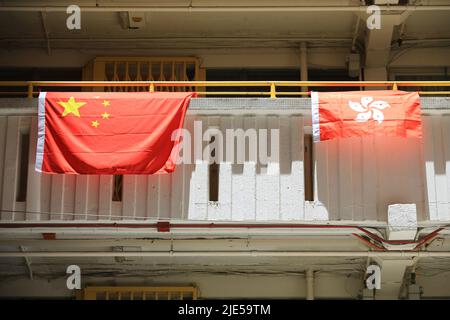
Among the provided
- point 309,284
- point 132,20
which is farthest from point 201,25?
point 309,284

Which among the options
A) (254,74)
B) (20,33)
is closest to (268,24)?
(254,74)

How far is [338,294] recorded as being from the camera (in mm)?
15836

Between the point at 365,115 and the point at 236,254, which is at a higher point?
the point at 365,115

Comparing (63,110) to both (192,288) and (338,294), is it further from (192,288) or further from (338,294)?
(338,294)

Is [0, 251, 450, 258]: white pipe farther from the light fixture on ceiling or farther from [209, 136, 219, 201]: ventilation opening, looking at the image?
the light fixture on ceiling

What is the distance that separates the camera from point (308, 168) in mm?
13656

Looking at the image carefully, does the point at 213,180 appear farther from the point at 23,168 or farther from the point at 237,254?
the point at 23,168

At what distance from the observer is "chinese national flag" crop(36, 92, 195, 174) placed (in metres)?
13.0

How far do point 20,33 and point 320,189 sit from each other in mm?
8408

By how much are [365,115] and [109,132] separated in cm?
415

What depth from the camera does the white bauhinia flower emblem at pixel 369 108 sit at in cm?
1312

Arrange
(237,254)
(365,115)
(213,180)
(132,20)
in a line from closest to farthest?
1. (365,115)
2. (213,180)
3. (237,254)
4. (132,20)

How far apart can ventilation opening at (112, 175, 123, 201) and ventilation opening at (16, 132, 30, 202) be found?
1474 millimetres

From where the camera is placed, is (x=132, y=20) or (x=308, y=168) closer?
(x=308, y=168)
